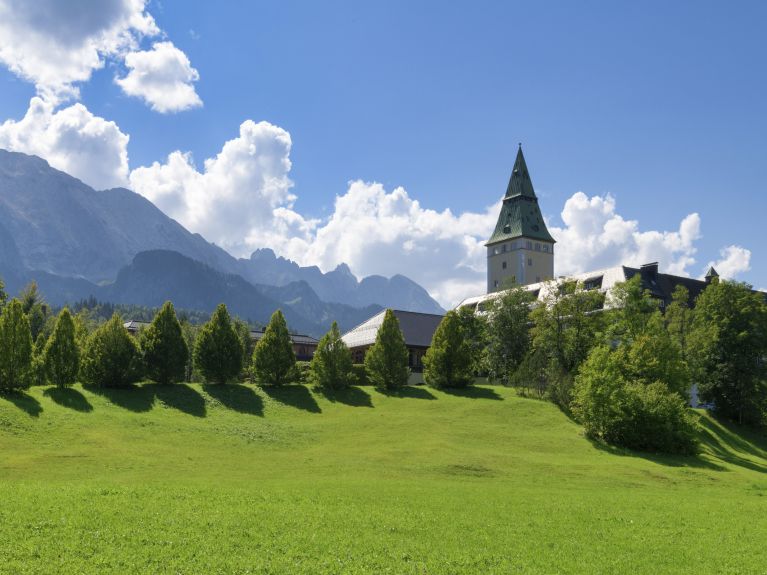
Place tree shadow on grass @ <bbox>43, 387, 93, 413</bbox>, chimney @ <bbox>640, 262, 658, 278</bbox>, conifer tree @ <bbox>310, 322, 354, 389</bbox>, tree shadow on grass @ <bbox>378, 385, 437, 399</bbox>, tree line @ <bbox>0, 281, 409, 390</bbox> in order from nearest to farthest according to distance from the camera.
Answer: tree shadow on grass @ <bbox>43, 387, 93, 413</bbox> → tree line @ <bbox>0, 281, 409, 390</bbox> → tree shadow on grass @ <bbox>378, 385, 437, 399</bbox> → conifer tree @ <bbox>310, 322, 354, 389</bbox> → chimney @ <bbox>640, 262, 658, 278</bbox>

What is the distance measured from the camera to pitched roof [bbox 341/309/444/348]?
95188 millimetres

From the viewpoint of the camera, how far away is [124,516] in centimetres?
1952

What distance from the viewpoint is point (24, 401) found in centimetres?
4797

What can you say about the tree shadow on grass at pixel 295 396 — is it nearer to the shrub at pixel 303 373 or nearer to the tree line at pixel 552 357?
the tree line at pixel 552 357

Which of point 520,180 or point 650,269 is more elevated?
point 520,180

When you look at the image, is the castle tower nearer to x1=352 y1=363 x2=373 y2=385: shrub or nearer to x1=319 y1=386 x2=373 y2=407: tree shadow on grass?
x1=352 y1=363 x2=373 y2=385: shrub

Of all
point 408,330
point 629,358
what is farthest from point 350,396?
point 408,330

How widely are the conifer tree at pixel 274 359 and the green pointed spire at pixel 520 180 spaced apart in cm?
10138

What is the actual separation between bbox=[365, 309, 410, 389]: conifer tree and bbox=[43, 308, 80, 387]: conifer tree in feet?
96.4

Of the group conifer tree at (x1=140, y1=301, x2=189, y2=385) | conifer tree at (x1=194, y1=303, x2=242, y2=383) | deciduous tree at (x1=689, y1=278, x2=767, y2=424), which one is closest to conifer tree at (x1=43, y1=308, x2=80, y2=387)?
conifer tree at (x1=140, y1=301, x2=189, y2=385)

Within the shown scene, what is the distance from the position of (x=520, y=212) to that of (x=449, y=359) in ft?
295

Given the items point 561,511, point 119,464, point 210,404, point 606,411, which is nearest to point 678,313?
point 606,411

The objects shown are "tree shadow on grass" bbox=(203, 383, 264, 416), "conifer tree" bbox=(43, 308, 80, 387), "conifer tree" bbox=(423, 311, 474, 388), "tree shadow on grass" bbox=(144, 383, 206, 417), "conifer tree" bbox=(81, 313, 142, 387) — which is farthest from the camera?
"conifer tree" bbox=(423, 311, 474, 388)

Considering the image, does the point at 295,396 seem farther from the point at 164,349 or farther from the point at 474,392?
the point at 474,392
